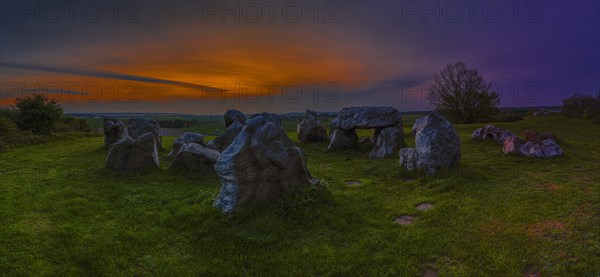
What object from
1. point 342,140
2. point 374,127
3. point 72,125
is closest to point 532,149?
point 374,127

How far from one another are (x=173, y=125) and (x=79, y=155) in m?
39.8

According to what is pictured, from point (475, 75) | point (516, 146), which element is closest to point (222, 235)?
point (516, 146)

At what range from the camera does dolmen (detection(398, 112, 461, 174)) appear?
13069mm

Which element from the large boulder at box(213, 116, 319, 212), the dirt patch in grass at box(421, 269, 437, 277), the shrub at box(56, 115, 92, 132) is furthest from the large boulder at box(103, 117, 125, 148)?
the dirt patch in grass at box(421, 269, 437, 277)

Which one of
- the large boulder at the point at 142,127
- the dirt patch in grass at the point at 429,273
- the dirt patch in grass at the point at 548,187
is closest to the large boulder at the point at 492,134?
the dirt patch in grass at the point at 548,187

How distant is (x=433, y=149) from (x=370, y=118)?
7.32 meters

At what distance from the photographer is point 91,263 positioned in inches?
256

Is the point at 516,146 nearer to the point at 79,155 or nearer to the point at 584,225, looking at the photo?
the point at 584,225

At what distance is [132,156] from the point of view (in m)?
14.5

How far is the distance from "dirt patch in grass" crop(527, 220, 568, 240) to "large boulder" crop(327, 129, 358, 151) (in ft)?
44.6

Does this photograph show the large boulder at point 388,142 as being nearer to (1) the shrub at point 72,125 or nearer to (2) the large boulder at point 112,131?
(2) the large boulder at point 112,131

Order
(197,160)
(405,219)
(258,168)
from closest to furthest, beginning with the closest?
(405,219)
(258,168)
(197,160)

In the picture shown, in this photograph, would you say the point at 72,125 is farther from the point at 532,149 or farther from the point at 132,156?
the point at 532,149

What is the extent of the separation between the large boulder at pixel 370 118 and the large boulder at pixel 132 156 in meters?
11.5
